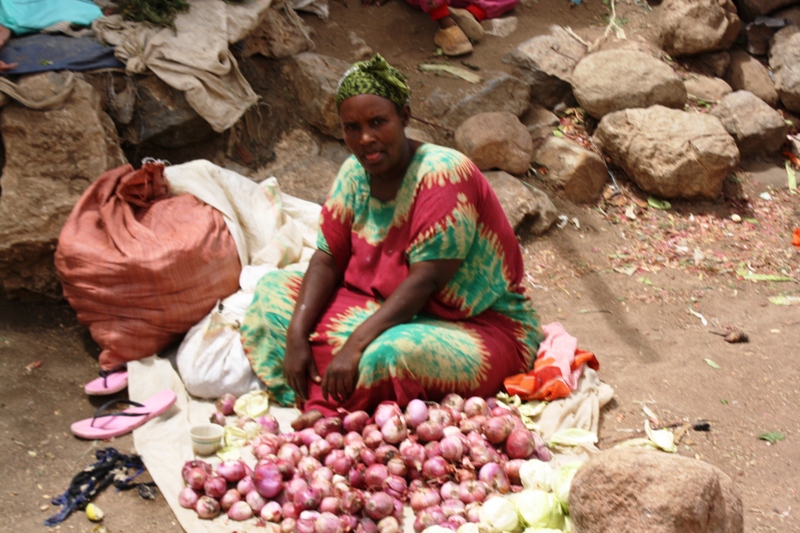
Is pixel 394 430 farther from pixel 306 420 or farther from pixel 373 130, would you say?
pixel 373 130

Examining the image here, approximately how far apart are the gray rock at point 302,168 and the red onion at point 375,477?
2.42 m

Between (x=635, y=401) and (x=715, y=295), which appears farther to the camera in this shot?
(x=715, y=295)

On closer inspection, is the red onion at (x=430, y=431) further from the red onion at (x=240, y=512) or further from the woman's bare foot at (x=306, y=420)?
the red onion at (x=240, y=512)

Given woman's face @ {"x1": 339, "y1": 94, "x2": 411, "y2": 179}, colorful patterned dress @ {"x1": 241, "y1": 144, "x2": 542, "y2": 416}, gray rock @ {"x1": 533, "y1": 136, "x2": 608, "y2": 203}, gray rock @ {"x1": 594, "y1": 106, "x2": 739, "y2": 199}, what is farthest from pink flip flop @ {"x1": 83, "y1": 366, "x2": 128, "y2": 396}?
gray rock @ {"x1": 594, "y1": 106, "x2": 739, "y2": 199}

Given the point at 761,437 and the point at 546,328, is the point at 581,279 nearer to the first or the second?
the point at 546,328

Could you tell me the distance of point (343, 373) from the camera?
2.83 meters

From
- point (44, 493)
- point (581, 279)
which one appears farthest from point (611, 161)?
point (44, 493)

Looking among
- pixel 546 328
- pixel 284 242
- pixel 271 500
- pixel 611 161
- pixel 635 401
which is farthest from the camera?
pixel 611 161

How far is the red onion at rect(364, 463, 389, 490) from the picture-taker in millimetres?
2582

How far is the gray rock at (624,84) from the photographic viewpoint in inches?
225

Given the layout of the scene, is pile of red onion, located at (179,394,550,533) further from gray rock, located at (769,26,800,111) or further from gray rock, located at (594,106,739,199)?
gray rock, located at (769,26,800,111)

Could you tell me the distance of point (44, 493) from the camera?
271 centimetres

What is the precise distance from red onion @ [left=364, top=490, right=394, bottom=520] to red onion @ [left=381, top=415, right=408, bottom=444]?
276 millimetres

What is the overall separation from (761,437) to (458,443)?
1361 mm
